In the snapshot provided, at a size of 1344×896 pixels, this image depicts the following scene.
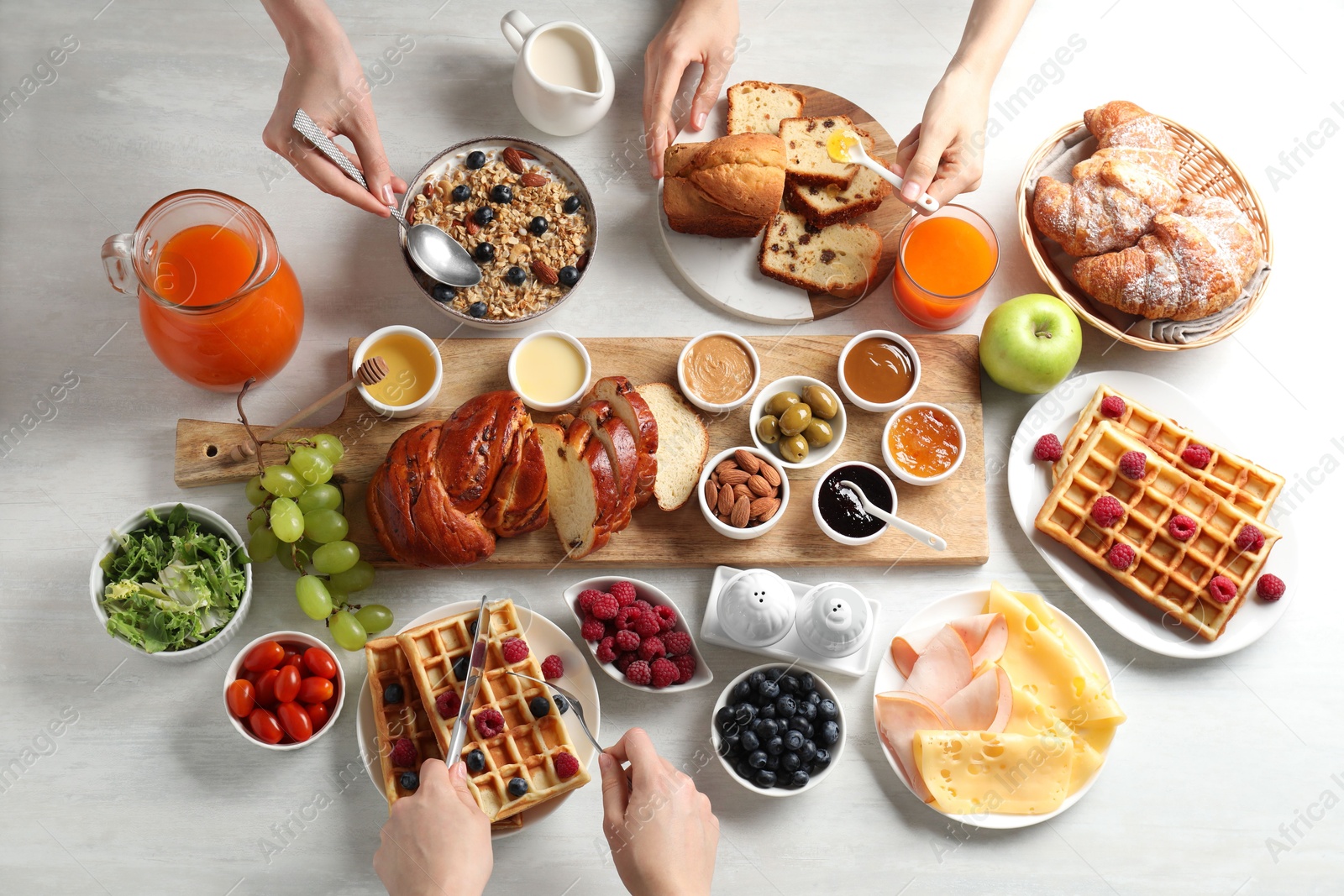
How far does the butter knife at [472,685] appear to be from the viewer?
2256mm

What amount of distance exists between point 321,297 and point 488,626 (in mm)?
1134

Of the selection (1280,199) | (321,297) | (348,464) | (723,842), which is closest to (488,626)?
(348,464)

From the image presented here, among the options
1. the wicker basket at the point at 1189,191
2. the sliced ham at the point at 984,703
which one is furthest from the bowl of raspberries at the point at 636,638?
the wicker basket at the point at 1189,191

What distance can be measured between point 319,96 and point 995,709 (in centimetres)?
242

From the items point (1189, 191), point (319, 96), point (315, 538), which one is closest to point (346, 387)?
point (315, 538)

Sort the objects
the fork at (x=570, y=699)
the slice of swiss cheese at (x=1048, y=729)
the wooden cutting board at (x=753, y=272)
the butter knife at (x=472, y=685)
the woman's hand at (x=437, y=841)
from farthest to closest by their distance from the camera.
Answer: the wooden cutting board at (x=753, y=272)
the slice of swiss cheese at (x=1048, y=729)
the fork at (x=570, y=699)
the butter knife at (x=472, y=685)
the woman's hand at (x=437, y=841)

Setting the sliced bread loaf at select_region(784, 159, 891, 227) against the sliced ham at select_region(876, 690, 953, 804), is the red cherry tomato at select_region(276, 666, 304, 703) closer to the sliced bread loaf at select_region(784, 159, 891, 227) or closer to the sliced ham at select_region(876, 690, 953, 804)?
the sliced ham at select_region(876, 690, 953, 804)

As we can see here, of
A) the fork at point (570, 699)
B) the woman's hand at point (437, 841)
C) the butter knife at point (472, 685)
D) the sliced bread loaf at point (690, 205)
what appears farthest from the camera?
the sliced bread loaf at point (690, 205)

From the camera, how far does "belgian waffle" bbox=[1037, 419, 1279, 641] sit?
2.59m

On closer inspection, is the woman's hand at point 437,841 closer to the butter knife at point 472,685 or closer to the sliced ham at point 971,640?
the butter knife at point 472,685

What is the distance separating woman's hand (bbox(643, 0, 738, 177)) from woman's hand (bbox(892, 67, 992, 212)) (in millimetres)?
607

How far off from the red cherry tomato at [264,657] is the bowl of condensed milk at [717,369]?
4.20 ft

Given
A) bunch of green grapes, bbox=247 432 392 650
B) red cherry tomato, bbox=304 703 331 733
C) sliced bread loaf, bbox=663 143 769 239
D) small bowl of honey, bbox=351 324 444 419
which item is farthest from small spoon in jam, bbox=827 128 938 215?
red cherry tomato, bbox=304 703 331 733

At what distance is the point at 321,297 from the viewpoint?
2.78 meters
